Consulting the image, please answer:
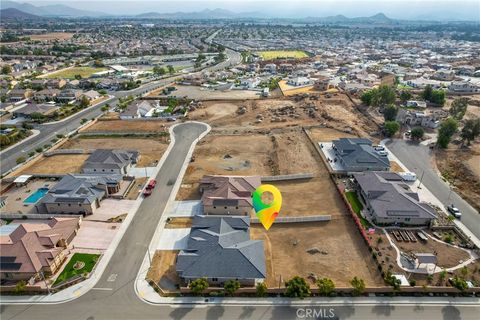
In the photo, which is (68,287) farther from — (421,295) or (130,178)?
(421,295)

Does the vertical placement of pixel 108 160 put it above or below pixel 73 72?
above

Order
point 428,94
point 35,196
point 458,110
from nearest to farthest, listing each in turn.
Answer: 1. point 35,196
2. point 458,110
3. point 428,94

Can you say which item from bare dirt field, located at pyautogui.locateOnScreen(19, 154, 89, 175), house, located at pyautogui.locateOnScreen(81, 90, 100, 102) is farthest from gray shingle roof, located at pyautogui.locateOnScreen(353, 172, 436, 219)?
house, located at pyautogui.locateOnScreen(81, 90, 100, 102)

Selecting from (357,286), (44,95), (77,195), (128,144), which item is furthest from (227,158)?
(44,95)

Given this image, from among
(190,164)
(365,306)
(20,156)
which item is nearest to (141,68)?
(20,156)

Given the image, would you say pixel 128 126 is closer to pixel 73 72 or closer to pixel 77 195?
pixel 77 195

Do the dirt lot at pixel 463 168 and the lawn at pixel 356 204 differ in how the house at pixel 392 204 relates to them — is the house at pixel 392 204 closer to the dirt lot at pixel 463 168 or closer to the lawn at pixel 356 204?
the lawn at pixel 356 204

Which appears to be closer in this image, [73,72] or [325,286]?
[325,286]

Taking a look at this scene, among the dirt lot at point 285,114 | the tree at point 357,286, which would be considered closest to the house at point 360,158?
the dirt lot at point 285,114
